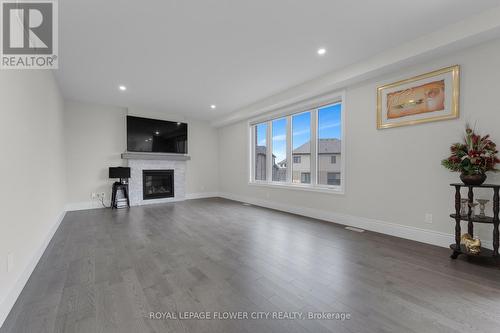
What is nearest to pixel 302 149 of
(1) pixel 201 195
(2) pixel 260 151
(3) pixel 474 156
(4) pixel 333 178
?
(4) pixel 333 178

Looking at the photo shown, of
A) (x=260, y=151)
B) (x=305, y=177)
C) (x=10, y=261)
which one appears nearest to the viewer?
(x=10, y=261)

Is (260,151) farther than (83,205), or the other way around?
(260,151)

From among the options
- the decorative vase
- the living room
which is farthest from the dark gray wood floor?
the decorative vase

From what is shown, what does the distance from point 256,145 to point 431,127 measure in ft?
13.9

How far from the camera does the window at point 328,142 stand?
4293 millimetres

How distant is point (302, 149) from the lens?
5062mm

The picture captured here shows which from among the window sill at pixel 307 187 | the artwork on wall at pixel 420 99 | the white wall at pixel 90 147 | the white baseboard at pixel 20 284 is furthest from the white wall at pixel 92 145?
the artwork on wall at pixel 420 99

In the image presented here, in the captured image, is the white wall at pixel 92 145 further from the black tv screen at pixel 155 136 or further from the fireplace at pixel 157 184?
the fireplace at pixel 157 184

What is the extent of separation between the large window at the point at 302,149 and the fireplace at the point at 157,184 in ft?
9.03

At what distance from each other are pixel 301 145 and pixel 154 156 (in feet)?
14.3

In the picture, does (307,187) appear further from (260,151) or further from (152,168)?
(152,168)

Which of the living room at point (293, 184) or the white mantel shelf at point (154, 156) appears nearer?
the living room at point (293, 184)

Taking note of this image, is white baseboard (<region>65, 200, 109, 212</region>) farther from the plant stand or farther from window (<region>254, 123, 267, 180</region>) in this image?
the plant stand

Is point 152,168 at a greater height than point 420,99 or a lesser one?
lesser
